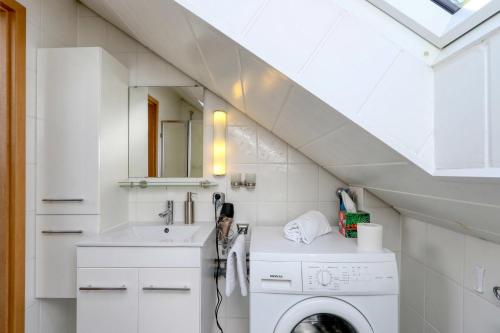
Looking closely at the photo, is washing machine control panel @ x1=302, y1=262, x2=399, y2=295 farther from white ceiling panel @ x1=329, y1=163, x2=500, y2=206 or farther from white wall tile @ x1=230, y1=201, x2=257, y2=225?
white wall tile @ x1=230, y1=201, x2=257, y2=225

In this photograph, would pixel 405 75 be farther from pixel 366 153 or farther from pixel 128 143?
pixel 128 143

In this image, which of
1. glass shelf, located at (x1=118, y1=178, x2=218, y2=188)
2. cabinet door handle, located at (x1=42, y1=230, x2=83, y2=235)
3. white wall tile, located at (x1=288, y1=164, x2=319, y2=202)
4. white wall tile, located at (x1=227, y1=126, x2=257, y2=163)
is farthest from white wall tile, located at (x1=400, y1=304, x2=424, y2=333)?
cabinet door handle, located at (x1=42, y1=230, x2=83, y2=235)

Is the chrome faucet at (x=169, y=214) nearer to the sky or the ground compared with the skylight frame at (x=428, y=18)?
nearer to the ground

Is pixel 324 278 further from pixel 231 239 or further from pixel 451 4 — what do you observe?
pixel 451 4

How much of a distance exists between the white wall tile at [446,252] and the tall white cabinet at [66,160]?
1.90m

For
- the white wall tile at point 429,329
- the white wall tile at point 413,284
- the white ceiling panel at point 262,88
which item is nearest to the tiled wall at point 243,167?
the white ceiling panel at point 262,88

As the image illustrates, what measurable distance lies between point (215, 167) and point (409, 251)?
4.64 ft

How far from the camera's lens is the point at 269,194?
6.52 feet

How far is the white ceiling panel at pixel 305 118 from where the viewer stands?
979 mm

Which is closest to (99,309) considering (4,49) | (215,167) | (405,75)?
(215,167)

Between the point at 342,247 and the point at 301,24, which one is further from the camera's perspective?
the point at 342,247

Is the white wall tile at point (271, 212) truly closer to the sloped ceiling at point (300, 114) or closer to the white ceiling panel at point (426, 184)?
the sloped ceiling at point (300, 114)

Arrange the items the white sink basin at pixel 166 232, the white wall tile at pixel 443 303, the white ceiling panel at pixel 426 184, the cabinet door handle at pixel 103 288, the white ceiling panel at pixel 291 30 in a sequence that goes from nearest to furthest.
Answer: the white ceiling panel at pixel 426 184 → the white ceiling panel at pixel 291 30 → the white wall tile at pixel 443 303 → the cabinet door handle at pixel 103 288 → the white sink basin at pixel 166 232

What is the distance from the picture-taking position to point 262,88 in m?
1.25
